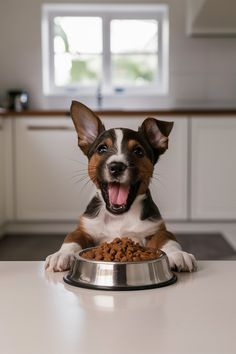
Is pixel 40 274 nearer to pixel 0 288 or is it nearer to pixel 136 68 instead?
pixel 0 288

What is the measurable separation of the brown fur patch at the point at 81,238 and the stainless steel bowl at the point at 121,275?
1.08 ft

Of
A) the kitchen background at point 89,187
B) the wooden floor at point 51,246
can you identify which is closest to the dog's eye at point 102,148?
the wooden floor at point 51,246

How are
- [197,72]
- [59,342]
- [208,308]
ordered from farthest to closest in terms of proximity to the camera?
[197,72]
[208,308]
[59,342]

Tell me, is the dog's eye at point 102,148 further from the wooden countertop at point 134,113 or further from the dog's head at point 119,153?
the wooden countertop at point 134,113

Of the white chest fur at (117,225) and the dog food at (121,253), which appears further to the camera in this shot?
the white chest fur at (117,225)

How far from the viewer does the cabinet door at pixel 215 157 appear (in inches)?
Result: 176

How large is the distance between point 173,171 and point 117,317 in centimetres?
381

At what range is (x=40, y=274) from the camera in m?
1.00

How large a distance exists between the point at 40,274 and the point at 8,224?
3743 mm

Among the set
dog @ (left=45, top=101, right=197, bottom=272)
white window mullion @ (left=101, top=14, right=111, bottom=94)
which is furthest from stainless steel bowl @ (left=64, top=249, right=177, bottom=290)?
white window mullion @ (left=101, top=14, right=111, bottom=94)

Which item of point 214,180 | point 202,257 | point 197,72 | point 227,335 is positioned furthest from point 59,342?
point 197,72

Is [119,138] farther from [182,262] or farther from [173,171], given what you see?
[173,171]

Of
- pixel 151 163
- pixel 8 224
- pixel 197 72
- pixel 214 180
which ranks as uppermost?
pixel 197 72

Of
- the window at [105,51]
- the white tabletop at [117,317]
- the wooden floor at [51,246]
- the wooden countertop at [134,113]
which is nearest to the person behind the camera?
the white tabletop at [117,317]
